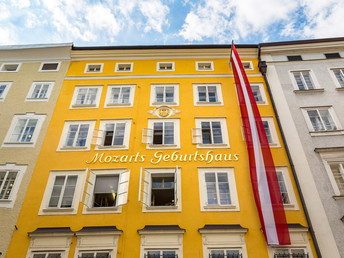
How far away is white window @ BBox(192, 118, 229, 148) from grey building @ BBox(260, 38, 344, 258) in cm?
392

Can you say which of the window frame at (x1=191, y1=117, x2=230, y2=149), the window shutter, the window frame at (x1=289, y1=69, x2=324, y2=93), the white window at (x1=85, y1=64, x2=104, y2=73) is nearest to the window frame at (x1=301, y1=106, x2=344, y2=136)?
the window frame at (x1=289, y1=69, x2=324, y2=93)

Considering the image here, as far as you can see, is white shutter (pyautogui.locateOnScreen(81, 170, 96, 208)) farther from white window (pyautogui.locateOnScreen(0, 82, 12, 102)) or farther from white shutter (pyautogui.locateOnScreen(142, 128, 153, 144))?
white window (pyautogui.locateOnScreen(0, 82, 12, 102))

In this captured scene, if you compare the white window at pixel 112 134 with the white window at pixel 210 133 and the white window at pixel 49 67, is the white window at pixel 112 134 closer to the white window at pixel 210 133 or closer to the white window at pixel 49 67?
the white window at pixel 210 133

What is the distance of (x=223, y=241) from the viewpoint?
513 inches

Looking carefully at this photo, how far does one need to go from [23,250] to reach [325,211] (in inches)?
602

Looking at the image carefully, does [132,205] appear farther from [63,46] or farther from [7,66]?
[7,66]

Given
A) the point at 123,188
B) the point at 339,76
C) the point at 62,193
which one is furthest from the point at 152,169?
the point at 339,76

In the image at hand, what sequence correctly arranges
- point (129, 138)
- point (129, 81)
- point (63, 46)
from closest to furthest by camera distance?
point (129, 138) < point (129, 81) < point (63, 46)

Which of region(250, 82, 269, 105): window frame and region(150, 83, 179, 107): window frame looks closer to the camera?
region(250, 82, 269, 105): window frame

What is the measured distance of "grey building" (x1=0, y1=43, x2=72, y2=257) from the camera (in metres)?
14.6

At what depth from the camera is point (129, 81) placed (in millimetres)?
20391

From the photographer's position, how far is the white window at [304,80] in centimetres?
1926

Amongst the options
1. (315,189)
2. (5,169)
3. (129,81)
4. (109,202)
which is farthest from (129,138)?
(315,189)

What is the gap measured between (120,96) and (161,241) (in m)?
10.8
